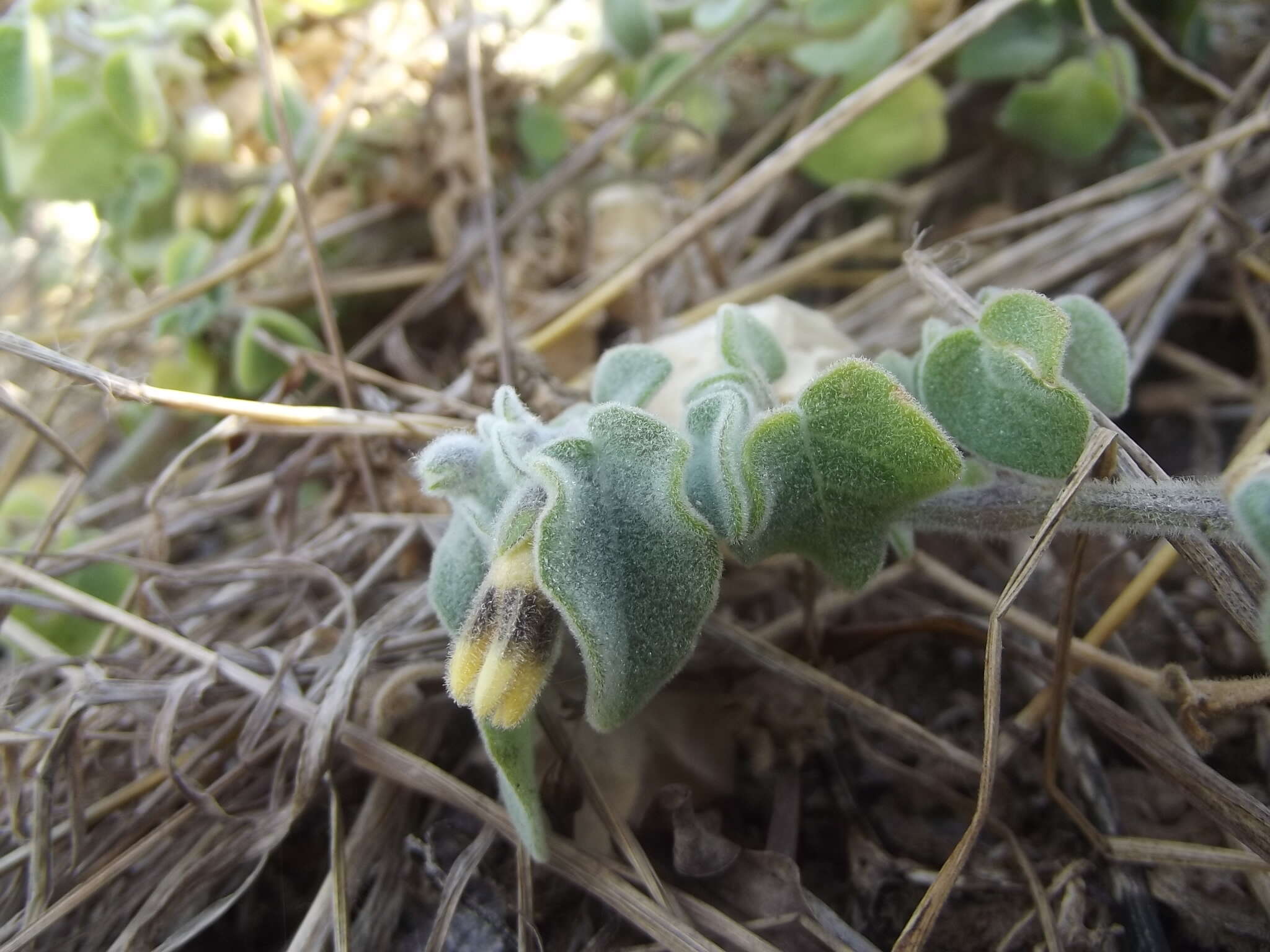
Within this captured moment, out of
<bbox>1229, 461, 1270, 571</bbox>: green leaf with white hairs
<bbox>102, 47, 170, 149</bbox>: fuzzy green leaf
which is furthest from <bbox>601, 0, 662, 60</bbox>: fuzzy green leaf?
<bbox>1229, 461, 1270, 571</bbox>: green leaf with white hairs

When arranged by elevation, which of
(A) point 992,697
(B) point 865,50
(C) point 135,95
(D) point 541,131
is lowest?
(A) point 992,697

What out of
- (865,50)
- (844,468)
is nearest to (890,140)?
(865,50)

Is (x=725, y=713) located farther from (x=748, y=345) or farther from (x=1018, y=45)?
(x=1018, y=45)

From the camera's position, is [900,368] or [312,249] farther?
[312,249]

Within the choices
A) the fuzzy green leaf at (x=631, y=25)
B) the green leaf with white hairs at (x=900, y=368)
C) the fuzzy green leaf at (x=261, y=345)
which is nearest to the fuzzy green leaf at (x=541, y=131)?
the fuzzy green leaf at (x=631, y=25)

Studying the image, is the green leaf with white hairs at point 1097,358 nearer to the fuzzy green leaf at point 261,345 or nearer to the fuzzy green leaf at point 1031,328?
the fuzzy green leaf at point 1031,328

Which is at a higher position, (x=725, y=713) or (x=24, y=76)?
(x=24, y=76)

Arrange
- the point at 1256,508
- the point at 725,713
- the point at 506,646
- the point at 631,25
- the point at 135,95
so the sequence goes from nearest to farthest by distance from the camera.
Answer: the point at 1256,508 < the point at 506,646 < the point at 725,713 < the point at 135,95 < the point at 631,25
